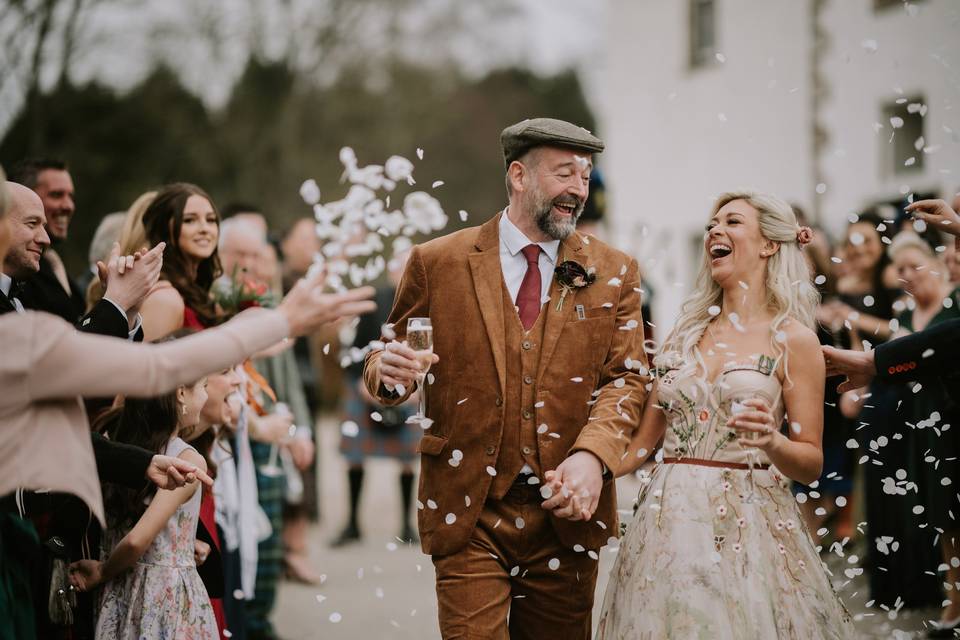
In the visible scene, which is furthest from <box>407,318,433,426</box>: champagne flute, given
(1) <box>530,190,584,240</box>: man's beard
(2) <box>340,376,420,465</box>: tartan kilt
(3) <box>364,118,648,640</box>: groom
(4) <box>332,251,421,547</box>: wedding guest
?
(2) <box>340,376,420,465</box>: tartan kilt

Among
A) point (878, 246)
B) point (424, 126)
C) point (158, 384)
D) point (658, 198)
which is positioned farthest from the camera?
point (424, 126)

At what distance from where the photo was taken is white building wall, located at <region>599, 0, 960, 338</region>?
1494cm

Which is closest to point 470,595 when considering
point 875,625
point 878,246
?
point 875,625

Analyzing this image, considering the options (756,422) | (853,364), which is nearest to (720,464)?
(756,422)

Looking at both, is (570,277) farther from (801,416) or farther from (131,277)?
(131,277)

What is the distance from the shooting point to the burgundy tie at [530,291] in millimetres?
4215

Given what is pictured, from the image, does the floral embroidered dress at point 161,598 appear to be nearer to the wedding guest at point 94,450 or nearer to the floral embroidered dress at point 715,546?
the wedding guest at point 94,450

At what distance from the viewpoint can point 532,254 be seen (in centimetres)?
431

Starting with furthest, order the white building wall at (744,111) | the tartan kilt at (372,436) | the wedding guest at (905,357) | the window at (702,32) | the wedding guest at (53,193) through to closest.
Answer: the window at (702,32) → the white building wall at (744,111) → the tartan kilt at (372,436) → the wedding guest at (53,193) → the wedding guest at (905,357)

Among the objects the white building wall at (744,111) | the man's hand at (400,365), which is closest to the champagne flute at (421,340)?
the man's hand at (400,365)

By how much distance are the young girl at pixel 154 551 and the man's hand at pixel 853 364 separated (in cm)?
256

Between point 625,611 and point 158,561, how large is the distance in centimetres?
179

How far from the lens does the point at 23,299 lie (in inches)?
172

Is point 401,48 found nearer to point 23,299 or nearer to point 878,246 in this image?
point 878,246
